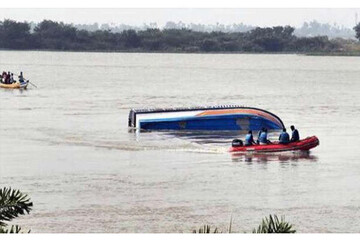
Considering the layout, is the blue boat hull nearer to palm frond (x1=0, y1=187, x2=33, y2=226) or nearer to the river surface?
the river surface

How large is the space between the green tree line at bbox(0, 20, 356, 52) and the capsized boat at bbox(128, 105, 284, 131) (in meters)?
89.0

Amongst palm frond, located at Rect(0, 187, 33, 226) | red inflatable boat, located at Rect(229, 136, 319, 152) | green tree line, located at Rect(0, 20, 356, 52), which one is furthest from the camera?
green tree line, located at Rect(0, 20, 356, 52)

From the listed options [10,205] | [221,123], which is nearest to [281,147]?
[221,123]

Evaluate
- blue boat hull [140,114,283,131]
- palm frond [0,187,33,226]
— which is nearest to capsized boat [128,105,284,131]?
blue boat hull [140,114,283,131]

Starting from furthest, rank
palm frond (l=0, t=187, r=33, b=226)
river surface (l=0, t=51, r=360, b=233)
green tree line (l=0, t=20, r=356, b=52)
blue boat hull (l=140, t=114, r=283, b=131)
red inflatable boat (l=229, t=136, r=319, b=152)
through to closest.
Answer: green tree line (l=0, t=20, r=356, b=52) → blue boat hull (l=140, t=114, r=283, b=131) → red inflatable boat (l=229, t=136, r=319, b=152) → river surface (l=0, t=51, r=360, b=233) → palm frond (l=0, t=187, r=33, b=226)

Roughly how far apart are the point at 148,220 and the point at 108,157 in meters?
11.3

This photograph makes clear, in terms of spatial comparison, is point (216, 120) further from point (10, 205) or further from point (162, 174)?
point (10, 205)

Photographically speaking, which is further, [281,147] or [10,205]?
[281,147]

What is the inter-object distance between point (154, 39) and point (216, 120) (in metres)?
109

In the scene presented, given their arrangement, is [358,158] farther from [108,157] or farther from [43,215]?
[43,215]

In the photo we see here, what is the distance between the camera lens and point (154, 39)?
148m

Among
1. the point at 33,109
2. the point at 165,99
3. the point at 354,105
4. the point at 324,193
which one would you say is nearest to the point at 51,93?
the point at 165,99

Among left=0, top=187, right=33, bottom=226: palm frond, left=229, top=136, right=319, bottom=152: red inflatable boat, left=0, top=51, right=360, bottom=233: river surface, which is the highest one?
left=0, top=187, right=33, bottom=226: palm frond

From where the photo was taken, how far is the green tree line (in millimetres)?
132750
